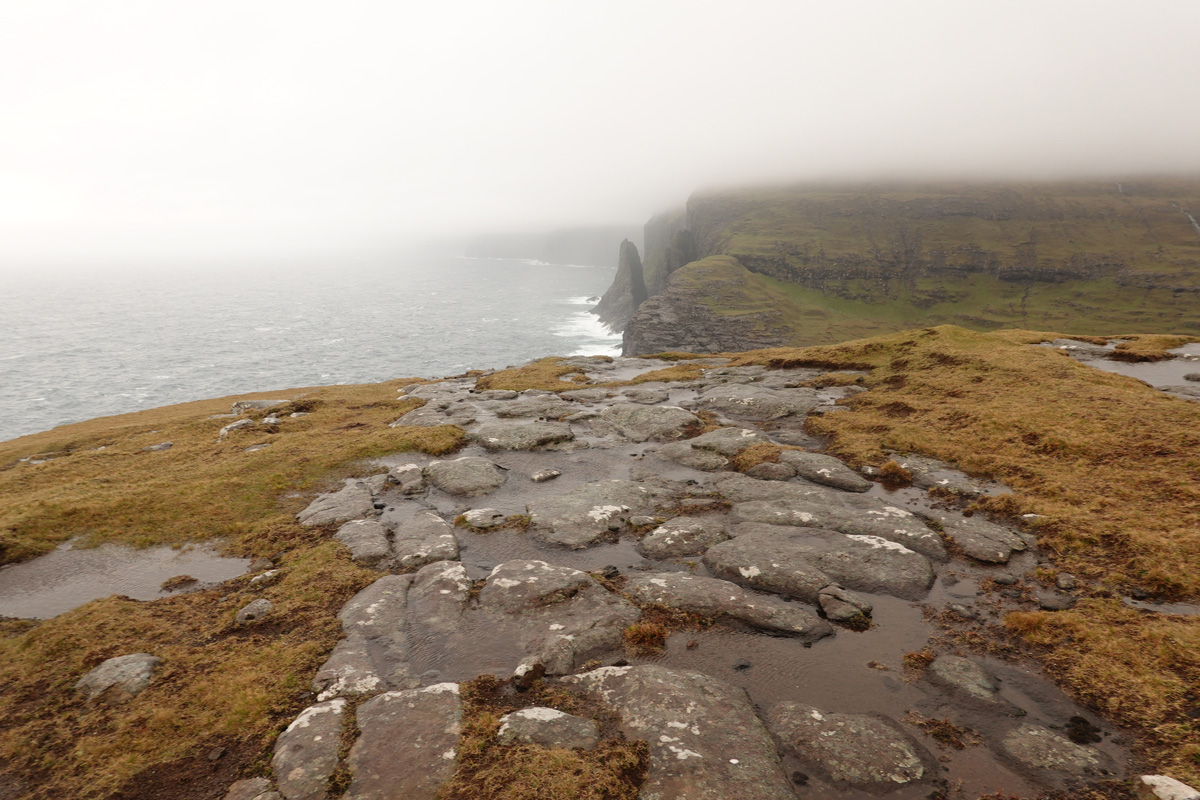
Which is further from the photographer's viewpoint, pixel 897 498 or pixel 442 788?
pixel 897 498

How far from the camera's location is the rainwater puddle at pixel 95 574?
14.5 meters

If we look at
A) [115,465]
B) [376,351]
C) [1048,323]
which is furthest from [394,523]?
[1048,323]

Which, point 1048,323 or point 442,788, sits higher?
point 442,788

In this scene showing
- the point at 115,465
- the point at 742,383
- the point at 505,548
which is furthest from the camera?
the point at 742,383

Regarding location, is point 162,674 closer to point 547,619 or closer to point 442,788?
point 442,788

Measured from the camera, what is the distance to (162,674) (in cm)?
1105

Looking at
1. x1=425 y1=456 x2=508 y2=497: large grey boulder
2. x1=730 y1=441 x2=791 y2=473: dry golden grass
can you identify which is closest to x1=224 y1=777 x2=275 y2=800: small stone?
x1=425 y1=456 x2=508 y2=497: large grey boulder

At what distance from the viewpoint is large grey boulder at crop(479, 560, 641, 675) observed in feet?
37.6

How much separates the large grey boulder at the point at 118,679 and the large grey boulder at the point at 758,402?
27590 mm

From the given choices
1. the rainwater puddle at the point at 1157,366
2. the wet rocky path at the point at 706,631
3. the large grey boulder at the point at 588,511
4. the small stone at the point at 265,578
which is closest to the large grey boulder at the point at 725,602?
the wet rocky path at the point at 706,631

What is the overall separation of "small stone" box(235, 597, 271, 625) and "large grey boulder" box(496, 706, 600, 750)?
826 centimetres

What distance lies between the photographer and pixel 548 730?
909 centimetres

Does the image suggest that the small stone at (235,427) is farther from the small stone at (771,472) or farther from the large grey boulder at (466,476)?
the small stone at (771,472)

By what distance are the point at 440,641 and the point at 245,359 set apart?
548 feet
